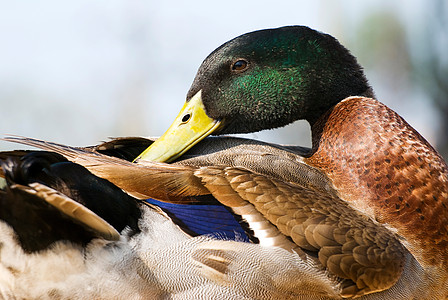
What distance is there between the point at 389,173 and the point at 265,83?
92cm

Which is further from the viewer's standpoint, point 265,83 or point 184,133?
point 265,83

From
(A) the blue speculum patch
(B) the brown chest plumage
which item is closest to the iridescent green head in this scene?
(B) the brown chest plumage

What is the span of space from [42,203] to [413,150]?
6.26ft

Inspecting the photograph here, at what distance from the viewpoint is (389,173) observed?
10.3ft

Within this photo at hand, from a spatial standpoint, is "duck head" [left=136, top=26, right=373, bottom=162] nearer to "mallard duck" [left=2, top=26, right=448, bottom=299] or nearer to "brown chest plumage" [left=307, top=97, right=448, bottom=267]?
"mallard duck" [left=2, top=26, right=448, bottom=299]

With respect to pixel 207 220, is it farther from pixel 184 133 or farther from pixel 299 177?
pixel 184 133

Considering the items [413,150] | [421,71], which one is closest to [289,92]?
[413,150]

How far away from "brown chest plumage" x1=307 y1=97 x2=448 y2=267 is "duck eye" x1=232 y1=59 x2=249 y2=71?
23.6 inches

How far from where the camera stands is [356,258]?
2615mm

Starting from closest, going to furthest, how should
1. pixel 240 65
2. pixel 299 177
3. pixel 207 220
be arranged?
pixel 207 220
pixel 299 177
pixel 240 65

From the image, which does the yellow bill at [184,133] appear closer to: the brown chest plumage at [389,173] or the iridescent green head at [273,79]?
the iridescent green head at [273,79]

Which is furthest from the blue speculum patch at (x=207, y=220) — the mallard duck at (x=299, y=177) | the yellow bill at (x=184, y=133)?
the yellow bill at (x=184, y=133)

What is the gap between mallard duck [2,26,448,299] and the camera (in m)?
2.62

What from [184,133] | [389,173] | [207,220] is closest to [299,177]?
[389,173]
